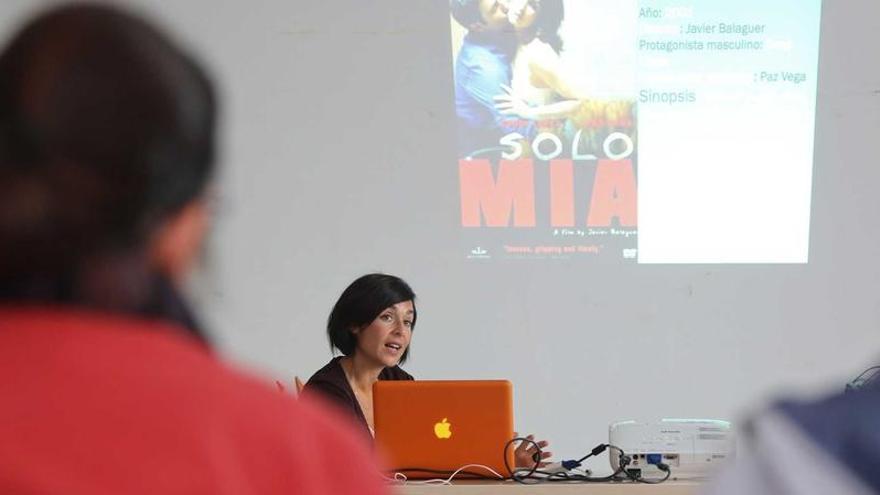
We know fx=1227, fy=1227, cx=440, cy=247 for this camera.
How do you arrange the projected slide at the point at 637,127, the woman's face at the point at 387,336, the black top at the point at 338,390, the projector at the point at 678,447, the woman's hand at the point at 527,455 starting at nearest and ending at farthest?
the projector at the point at 678,447, the woman's hand at the point at 527,455, the black top at the point at 338,390, the woman's face at the point at 387,336, the projected slide at the point at 637,127

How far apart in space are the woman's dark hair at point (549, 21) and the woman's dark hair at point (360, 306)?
125 cm

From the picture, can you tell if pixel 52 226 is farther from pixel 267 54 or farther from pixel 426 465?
pixel 267 54

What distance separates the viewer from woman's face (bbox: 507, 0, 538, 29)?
16.1 feet

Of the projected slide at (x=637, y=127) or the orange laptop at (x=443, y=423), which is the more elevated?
the projected slide at (x=637, y=127)

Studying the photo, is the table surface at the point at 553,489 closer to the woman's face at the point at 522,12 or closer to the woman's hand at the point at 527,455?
the woman's hand at the point at 527,455

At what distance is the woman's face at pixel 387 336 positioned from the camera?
424 centimetres

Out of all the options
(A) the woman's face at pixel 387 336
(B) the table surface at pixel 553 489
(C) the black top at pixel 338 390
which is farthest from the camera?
(A) the woman's face at pixel 387 336

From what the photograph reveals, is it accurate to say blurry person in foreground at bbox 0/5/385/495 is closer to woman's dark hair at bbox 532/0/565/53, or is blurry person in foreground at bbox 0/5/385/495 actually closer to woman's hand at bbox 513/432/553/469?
woman's hand at bbox 513/432/553/469

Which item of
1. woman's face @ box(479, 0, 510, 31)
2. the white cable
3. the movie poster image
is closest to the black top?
the white cable

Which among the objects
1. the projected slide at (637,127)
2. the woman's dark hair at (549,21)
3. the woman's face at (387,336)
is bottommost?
the woman's face at (387,336)

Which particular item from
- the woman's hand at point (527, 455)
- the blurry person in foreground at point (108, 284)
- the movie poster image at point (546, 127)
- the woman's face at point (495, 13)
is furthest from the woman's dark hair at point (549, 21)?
the blurry person in foreground at point (108, 284)

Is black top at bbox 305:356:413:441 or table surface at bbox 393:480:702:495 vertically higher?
black top at bbox 305:356:413:441

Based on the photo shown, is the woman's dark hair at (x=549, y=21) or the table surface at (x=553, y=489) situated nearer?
the table surface at (x=553, y=489)

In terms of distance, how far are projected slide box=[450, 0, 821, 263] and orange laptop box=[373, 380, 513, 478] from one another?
1.77 meters
